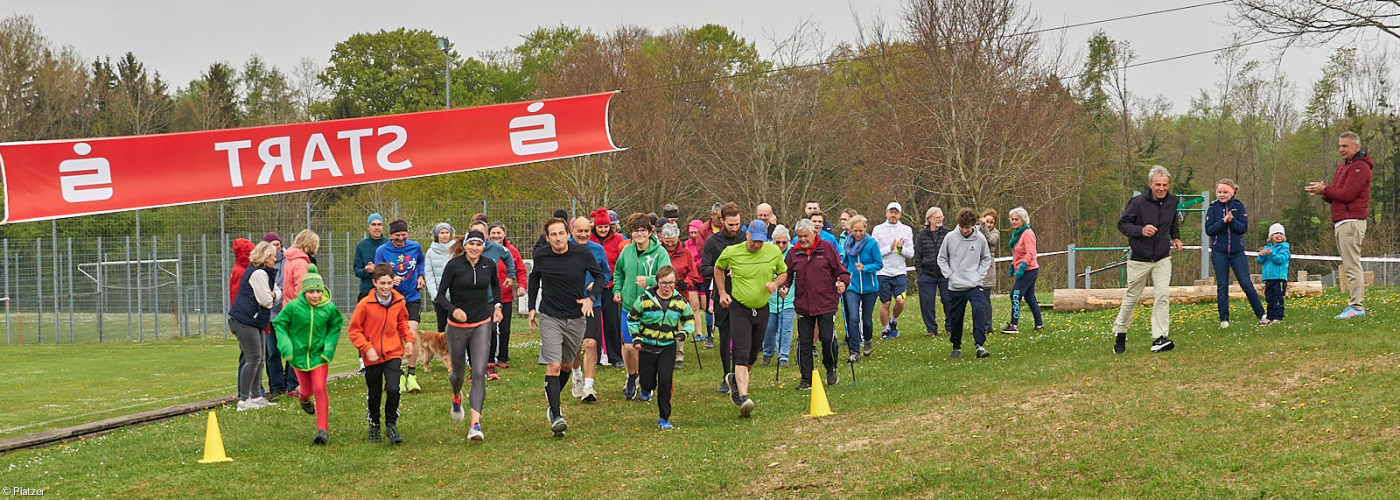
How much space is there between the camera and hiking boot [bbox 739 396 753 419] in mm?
10406

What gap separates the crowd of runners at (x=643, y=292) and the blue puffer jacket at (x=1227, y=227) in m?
0.02

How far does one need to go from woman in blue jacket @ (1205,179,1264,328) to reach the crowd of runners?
2cm

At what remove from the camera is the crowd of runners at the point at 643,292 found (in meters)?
10.1

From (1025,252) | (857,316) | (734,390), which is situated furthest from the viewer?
(1025,252)

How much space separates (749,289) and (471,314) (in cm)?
249

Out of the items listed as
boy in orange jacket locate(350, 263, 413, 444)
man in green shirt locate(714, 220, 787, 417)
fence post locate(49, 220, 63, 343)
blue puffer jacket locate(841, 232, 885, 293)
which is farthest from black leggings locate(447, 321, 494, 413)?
fence post locate(49, 220, 63, 343)

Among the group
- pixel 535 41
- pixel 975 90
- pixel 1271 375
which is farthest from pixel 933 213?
pixel 535 41

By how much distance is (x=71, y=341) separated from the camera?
25.4 metres

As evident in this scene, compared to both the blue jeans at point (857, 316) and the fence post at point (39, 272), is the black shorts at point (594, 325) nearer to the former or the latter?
the blue jeans at point (857, 316)

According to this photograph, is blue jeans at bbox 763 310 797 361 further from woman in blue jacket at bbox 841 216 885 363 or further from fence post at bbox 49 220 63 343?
fence post at bbox 49 220 63 343

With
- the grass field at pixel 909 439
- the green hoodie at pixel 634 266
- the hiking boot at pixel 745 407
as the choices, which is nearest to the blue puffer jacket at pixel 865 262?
the grass field at pixel 909 439

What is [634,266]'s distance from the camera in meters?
11.3

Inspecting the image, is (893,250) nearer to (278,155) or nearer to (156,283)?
(278,155)

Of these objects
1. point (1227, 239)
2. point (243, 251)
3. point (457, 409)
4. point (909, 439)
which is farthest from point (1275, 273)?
point (243, 251)
